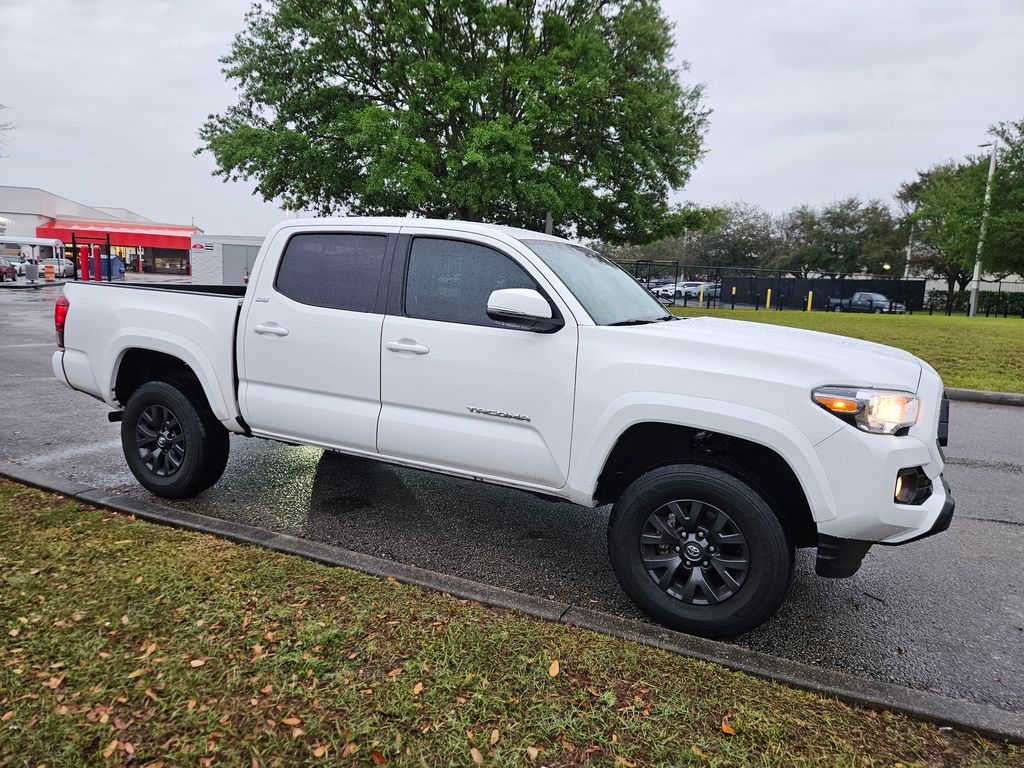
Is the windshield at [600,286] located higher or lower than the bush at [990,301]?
lower

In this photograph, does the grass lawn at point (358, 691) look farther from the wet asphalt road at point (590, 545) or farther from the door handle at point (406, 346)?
the door handle at point (406, 346)

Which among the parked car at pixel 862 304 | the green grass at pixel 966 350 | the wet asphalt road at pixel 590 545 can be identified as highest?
the parked car at pixel 862 304

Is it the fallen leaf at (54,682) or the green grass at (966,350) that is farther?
the green grass at (966,350)

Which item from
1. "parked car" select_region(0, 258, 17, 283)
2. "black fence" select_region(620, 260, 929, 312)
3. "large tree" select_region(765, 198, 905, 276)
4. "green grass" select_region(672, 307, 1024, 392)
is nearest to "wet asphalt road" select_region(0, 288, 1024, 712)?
"green grass" select_region(672, 307, 1024, 392)

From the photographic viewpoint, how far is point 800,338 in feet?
12.1

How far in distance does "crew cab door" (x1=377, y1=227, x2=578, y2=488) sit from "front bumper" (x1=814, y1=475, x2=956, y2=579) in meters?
1.24

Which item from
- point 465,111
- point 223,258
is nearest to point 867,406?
point 465,111

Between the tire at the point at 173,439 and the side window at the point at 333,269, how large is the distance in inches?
40.6

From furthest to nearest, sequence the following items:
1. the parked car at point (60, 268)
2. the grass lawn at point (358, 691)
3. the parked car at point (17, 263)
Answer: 1. the parked car at point (60, 268)
2. the parked car at point (17, 263)
3. the grass lawn at point (358, 691)

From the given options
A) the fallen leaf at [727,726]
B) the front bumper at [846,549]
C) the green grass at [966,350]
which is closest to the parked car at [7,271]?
the green grass at [966,350]

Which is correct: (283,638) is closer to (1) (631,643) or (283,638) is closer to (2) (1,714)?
(2) (1,714)

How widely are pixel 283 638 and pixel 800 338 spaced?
285 cm

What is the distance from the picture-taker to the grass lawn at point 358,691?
2.38 metres

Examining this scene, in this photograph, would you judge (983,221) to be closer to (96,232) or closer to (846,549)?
(846,549)
